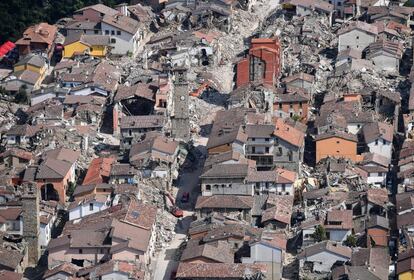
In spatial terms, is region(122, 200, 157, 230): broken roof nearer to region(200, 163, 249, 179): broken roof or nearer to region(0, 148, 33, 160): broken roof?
region(200, 163, 249, 179): broken roof

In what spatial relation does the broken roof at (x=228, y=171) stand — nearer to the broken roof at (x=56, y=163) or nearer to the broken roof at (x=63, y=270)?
the broken roof at (x=56, y=163)

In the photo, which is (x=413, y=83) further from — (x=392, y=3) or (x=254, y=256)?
(x=254, y=256)

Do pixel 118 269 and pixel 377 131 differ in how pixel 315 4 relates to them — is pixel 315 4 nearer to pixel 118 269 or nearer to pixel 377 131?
pixel 377 131

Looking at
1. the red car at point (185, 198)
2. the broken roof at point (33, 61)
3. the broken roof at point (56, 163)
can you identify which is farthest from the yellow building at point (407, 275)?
the broken roof at point (33, 61)

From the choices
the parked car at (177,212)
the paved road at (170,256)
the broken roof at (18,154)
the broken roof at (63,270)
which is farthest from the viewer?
the broken roof at (18,154)

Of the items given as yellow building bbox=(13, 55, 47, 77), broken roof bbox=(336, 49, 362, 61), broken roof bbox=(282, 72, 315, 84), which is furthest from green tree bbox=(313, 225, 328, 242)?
yellow building bbox=(13, 55, 47, 77)

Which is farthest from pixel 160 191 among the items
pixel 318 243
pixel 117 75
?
pixel 117 75
